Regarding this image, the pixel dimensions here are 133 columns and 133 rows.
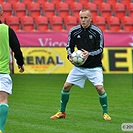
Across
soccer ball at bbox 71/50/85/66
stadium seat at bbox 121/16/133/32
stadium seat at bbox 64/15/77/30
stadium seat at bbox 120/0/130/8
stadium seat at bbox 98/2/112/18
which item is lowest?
stadium seat at bbox 121/16/133/32

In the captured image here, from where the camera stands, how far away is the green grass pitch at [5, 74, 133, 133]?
904 centimetres

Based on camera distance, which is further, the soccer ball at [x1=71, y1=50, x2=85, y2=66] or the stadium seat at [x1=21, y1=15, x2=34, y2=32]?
the stadium seat at [x1=21, y1=15, x2=34, y2=32]

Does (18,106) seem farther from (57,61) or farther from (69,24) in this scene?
(69,24)

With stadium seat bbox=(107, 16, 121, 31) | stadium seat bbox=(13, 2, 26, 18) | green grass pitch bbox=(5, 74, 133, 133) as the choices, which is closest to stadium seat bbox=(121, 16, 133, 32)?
stadium seat bbox=(107, 16, 121, 31)

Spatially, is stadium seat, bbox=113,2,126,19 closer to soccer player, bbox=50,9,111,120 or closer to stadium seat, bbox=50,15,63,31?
stadium seat, bbox=50,15,63,31

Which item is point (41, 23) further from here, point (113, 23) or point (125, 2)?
point (125, 2)

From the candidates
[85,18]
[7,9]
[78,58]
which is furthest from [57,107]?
[7,9]

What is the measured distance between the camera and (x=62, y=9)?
992 inches

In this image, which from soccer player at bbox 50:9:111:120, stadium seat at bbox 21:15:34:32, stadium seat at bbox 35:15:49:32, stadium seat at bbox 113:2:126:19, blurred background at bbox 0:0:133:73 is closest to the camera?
soccer player at bbox 50:9:111:120

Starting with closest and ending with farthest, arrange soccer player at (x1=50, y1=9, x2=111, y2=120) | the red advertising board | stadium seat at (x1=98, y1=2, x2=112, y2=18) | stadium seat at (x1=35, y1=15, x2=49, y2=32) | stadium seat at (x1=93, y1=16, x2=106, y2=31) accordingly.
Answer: soccer player at (x1=50, y1=9, x2=111, y2=120) → the red advertising board → stadium seat at (x1=35, y1=15, x2=49, y2=32) → stadium seat at (x1=93, y1=16, x2=106, y2=31) → stadium seat at (x1=98, y1=2, x2=112, y2=18)

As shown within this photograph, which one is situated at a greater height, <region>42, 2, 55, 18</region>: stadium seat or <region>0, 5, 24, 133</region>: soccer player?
<region>0, 5, 24, 133</region>: soccer player

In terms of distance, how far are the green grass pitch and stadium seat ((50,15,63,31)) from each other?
6.18 metres

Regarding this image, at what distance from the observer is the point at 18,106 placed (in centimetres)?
1184

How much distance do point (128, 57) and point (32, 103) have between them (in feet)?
30.6
